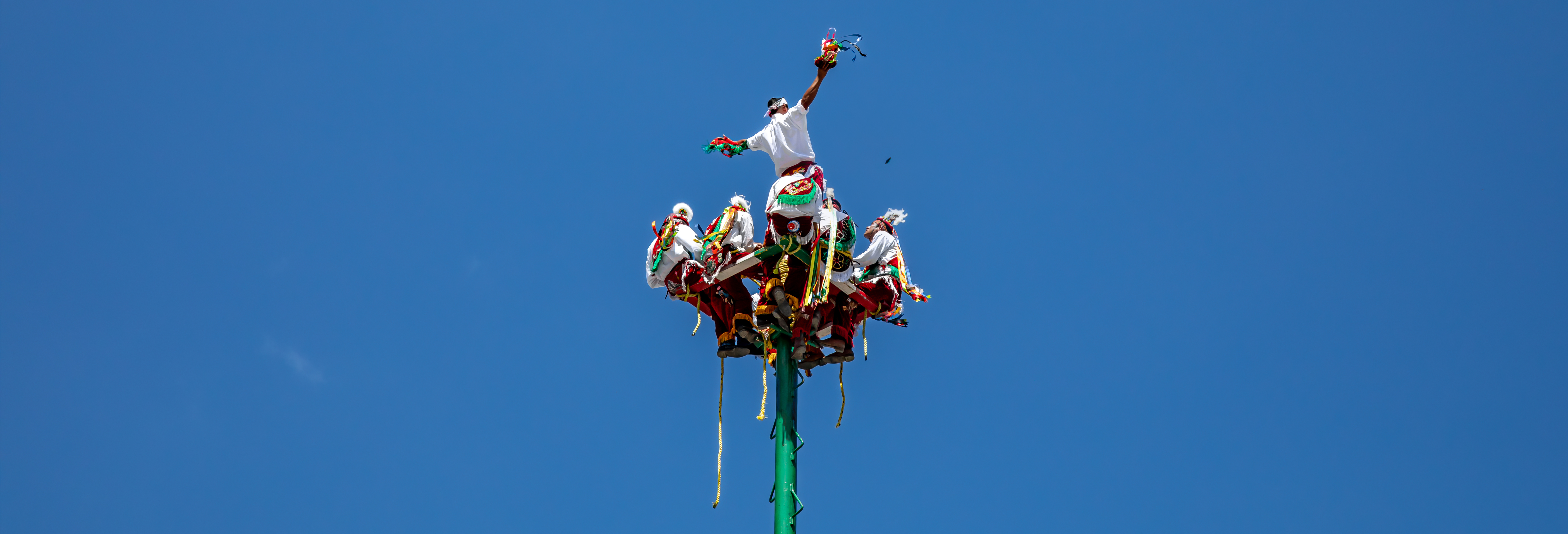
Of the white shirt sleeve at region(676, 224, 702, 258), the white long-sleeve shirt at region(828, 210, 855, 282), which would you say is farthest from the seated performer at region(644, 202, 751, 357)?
the white long-sleeve shirt at region(828, 210, 855, 282)

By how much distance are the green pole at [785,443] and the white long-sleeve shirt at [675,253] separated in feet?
5.98

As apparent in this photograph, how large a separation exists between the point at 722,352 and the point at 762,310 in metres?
1.15

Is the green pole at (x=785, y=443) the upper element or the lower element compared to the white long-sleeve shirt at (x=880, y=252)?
lower

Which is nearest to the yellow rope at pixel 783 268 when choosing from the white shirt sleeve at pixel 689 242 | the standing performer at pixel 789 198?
the standing performer at pixel 789 198

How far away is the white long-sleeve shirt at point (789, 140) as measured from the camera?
21344mm

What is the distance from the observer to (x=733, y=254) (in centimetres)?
2195

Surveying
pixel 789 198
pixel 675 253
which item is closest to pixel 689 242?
pixel 675 253

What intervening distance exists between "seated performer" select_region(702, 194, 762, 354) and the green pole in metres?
0.55

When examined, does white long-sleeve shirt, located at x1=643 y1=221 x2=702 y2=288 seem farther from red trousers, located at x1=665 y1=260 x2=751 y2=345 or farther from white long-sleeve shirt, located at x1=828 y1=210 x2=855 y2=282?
white long-sleeve shirt, located at x1=828 y1=210 x2=855 y2=282

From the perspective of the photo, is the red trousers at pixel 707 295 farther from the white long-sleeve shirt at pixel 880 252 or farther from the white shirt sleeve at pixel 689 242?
the white long-sleeve shirt at pixel 880 252

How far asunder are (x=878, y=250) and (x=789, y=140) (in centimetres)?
205

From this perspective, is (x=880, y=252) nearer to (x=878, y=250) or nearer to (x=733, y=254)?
(x=878, y=250)

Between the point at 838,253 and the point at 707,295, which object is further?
the point at 707,295

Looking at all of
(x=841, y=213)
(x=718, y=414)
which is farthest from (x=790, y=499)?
(x=841, y=213)
